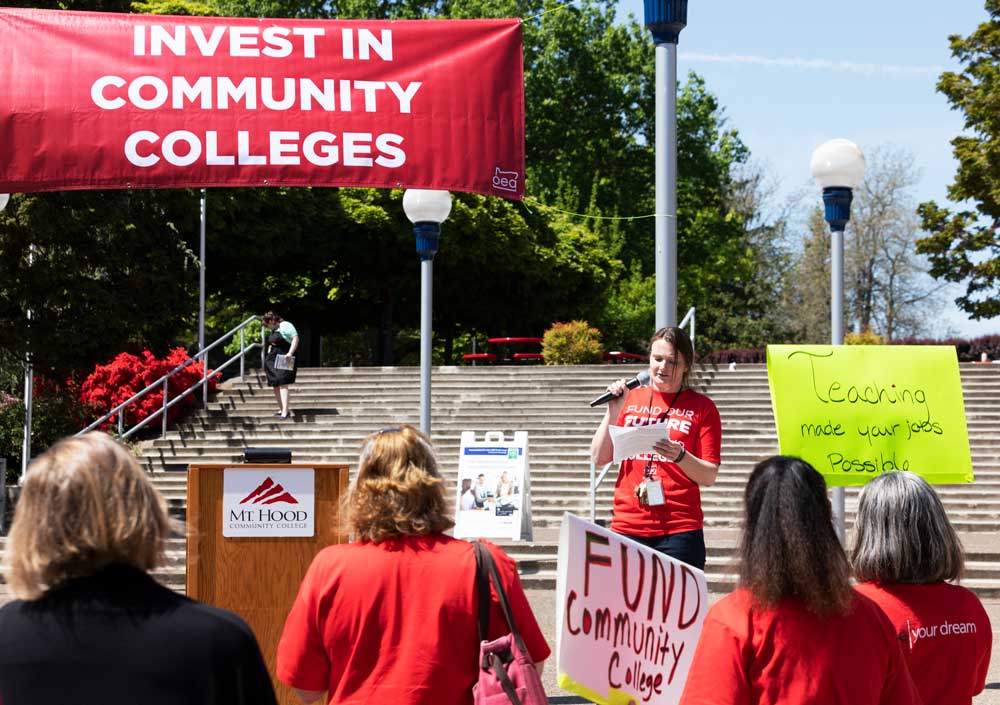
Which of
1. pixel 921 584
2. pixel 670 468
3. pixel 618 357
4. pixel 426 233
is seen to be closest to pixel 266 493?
pixel 670 468

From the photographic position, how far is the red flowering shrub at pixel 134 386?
21078 millimetres

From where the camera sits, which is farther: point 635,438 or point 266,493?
point 266,493

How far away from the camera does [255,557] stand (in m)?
5.78

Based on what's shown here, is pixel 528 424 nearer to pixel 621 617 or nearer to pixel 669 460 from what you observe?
pixel 669 460

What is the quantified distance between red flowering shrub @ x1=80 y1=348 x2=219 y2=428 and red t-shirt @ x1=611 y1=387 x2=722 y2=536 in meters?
16.6

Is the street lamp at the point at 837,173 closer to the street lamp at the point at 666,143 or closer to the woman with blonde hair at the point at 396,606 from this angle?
the street lamp at the point at 666,143

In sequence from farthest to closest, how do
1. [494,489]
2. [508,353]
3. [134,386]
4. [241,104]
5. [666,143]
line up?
[508,353] < [134,386] < [494,489] < [241,104] < [666,143]

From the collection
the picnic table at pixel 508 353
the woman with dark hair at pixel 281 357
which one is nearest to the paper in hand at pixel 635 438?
the woman with dark hair at pixel 281 357

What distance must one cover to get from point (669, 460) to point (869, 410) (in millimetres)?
1554

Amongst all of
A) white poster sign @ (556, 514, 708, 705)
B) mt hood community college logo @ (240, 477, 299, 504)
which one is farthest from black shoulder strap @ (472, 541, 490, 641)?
mt hood community college logo @ (240, 477, 299, 504)

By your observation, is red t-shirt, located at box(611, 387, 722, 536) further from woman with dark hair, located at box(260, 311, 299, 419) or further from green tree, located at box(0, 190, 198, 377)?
woman with dark hair, located at box(260, 311, 299, 419)

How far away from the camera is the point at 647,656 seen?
4125 mm

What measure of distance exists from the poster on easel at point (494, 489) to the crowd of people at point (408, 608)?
33.7 ft

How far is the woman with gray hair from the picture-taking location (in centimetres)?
326
